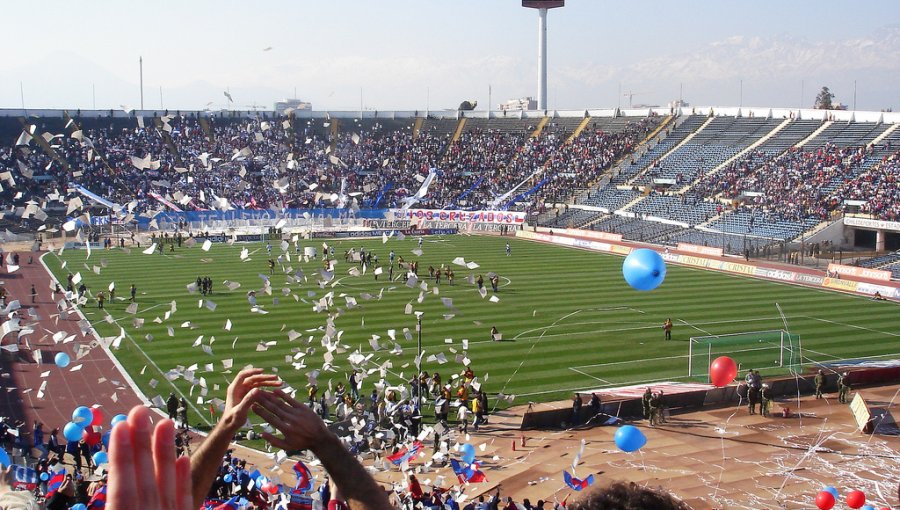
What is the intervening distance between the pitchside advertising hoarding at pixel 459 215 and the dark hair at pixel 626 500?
255 feet

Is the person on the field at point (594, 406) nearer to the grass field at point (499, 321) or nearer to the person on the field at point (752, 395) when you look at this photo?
the grass field at point (499, 321)

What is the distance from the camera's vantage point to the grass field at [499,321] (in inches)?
1154

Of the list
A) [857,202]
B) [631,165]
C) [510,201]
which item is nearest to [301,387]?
[857,202]

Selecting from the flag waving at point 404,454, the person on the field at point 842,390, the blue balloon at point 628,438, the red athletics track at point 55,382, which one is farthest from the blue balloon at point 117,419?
the person on the field at point 842,390

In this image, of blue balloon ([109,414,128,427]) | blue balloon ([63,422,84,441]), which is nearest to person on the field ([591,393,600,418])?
blue balloon ([63,422,84,441])

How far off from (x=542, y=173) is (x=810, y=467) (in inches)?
2911

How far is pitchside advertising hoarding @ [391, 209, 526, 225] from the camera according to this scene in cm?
8081

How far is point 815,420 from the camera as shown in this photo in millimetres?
24906

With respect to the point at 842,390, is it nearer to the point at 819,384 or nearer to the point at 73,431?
the point at 819,384

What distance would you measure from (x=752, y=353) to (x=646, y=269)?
53.4 feet

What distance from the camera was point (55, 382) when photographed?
2741 cm

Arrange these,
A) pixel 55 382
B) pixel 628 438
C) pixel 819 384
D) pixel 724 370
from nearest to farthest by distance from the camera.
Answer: pixel 628 438
pixel 724 370
pixel 819 384
pixel 55 382

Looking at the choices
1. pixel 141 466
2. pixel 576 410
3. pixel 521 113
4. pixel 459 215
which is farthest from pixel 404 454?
pixel 521 113

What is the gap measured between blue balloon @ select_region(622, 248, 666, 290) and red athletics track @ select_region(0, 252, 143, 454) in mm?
14486
